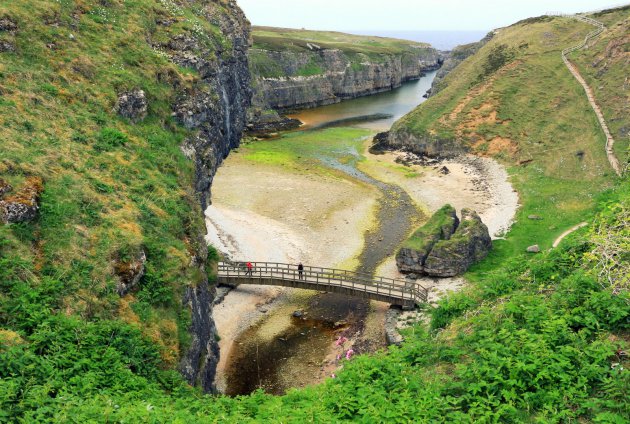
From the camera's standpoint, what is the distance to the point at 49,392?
1511cm

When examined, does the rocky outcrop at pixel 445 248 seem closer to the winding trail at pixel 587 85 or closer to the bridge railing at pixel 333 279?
the bridge railing at pixel 333 279

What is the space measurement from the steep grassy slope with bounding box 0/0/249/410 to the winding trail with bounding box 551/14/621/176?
50171mm

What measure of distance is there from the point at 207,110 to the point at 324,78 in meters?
109

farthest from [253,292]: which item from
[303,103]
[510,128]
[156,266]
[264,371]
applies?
[303,103]

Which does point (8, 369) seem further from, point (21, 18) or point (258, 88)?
point (258, 88)

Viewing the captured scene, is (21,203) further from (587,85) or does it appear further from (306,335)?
(587,85)

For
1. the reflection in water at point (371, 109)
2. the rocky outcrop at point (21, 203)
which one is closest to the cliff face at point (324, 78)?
the reflection in water at point (371, 109)

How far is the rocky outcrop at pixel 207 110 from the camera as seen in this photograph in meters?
25.1

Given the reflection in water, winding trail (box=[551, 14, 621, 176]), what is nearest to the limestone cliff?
the reflection in water


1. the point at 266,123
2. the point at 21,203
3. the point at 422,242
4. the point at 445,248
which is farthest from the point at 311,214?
the point at 266,123

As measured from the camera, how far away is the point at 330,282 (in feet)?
127

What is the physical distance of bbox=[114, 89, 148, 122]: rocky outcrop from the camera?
101 ft

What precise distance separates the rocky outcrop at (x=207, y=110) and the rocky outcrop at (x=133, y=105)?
9.31 feet

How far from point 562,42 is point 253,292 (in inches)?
3426
